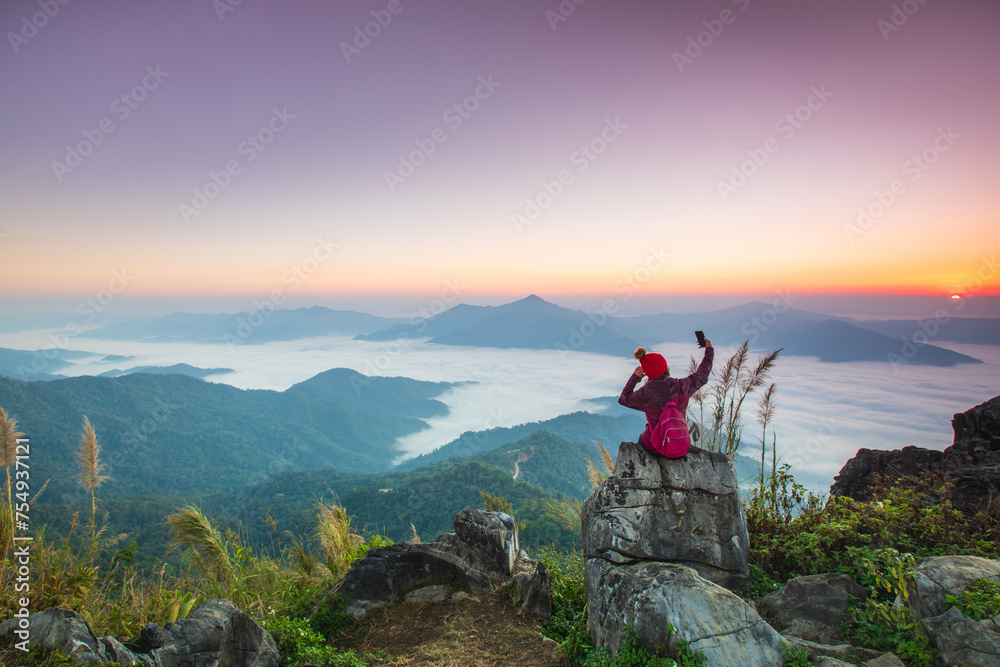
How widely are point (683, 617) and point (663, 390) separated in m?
2.06

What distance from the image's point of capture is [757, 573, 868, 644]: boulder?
12.7 feet

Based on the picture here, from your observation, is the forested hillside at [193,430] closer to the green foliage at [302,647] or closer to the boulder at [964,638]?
the green foliage at [302,647]

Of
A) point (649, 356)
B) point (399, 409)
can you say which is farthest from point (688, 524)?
point (399, 409)

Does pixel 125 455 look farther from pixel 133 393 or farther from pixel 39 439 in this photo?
pixel 133 393

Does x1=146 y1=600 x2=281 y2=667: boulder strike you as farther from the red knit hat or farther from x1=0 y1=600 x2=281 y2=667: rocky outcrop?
the red knit hat

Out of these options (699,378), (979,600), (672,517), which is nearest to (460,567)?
(672,517)

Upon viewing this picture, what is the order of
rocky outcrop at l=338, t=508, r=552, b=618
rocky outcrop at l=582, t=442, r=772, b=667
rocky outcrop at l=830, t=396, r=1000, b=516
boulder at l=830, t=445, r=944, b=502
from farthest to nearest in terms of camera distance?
boulder at l=830, t=445, r=944, b=502 → rocky outcrop at l=338, t=508, r=552, b=618 → rocky outcrop at l=830, t=396, r=1000, b=516 → rocky outcrop at l=582, t=442, r=772, b=667

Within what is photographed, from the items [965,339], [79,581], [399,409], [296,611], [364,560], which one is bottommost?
[399,409]

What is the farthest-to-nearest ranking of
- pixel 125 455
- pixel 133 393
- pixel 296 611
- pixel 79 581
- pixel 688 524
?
pixel 133 393 → pixel 125 455 → pixel 296 611 → pixel 688 524 → pixel 79 581

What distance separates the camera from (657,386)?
4.68 meters

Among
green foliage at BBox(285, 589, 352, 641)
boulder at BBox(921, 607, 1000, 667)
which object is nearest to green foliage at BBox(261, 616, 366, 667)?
green foliage at BBox(285, 589, 352, 641)

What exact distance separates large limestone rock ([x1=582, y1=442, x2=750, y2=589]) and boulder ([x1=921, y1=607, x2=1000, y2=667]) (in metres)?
1.54

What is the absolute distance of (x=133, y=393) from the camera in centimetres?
11706

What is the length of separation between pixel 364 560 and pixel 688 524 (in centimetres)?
395
